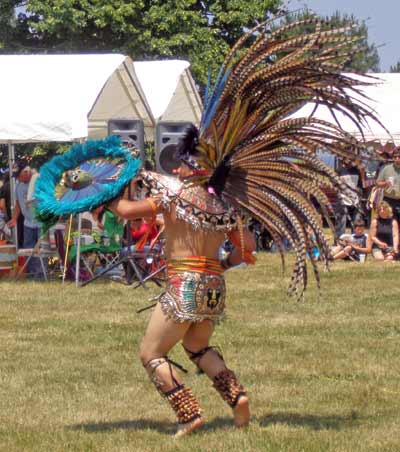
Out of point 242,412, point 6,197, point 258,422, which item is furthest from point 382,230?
point 242,412

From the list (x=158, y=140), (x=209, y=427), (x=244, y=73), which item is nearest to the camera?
Answer: (x=244, y=73)

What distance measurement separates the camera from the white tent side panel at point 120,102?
59.4ft

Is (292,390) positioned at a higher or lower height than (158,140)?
lower

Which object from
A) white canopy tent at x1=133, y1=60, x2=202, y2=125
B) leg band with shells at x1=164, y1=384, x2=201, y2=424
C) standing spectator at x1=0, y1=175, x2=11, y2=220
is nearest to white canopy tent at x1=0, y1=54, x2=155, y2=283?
standing spectator at x1=0, y1=175, x2=11, y2=220

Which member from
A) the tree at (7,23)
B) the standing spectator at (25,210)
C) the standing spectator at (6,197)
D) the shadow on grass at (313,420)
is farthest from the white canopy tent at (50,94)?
the tree at (7,23)

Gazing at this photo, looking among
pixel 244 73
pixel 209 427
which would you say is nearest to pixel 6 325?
pixel 209 427

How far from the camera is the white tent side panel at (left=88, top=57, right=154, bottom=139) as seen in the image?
1811 cm

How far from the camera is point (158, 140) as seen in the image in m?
18.1

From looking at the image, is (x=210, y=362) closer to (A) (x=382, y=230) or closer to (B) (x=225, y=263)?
(B) (x=225, y=263)

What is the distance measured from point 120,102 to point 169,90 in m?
1.80

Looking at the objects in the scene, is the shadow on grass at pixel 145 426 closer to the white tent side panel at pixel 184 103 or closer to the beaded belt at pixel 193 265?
the beaded belt at pixel 193 265

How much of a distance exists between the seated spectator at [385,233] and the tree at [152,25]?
50.5 ft

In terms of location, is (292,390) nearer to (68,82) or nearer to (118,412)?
(118,412)

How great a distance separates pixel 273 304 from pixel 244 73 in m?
6.62
